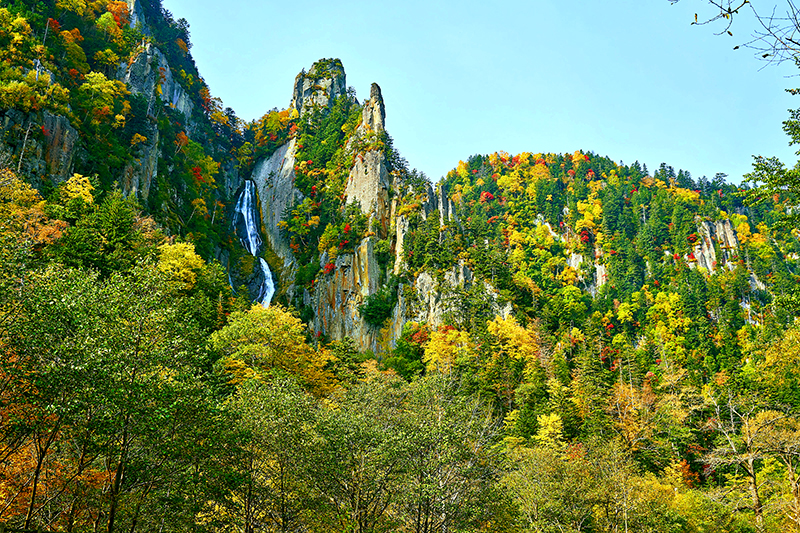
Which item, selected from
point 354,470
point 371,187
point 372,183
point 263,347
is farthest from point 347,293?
point 354,470

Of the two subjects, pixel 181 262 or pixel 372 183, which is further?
pixel 372 183

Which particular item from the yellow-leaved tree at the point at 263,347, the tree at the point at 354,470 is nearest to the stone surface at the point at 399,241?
the yellow-leaved tree at the point at 263,347

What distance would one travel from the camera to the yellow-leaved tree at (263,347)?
27141 mm

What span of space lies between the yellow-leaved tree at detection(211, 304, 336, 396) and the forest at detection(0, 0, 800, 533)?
0.21 metres

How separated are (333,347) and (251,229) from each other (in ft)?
108

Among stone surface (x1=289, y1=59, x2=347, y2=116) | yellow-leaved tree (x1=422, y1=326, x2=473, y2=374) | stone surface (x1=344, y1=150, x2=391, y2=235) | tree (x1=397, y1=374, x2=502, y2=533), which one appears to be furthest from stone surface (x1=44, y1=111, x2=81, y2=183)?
stone surface (x1=289, y1=59, x2=347, y2=116)

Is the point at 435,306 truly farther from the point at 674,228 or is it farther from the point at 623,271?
the point at 674,228

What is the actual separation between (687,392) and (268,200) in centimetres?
6422

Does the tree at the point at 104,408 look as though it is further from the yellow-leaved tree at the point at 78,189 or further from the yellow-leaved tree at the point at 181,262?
the yellow-leaved tree at the point at 78,189

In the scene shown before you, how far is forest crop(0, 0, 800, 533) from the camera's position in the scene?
11469mm

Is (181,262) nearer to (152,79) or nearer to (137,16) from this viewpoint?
(152,79)

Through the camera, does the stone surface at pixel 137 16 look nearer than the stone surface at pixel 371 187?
Yes

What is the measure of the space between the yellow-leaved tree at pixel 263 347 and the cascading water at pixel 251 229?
2901 centimetres

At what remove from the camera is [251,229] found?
69.8 metres
